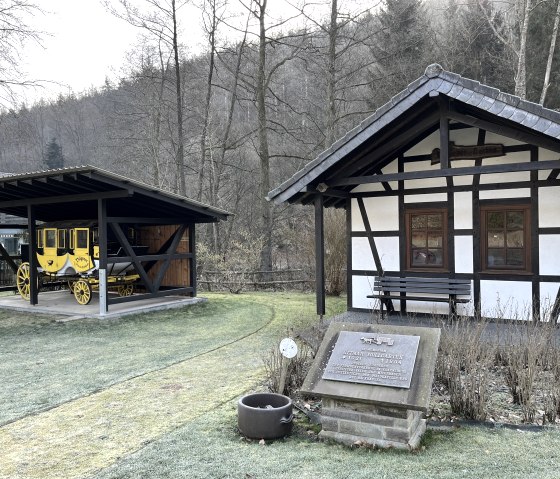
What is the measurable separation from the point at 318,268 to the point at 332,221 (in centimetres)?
615

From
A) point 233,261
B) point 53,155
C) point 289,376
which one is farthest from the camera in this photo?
point 53,155

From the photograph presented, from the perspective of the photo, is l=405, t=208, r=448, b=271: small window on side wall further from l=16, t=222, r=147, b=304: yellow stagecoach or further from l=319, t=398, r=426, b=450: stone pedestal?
l=16, t=222, r=147, b=304: yellow stagecoach

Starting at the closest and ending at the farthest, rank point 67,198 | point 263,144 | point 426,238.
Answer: point 426,238 → point 67,198 → point 263,144

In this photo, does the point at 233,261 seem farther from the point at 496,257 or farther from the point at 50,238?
the point at 496,257

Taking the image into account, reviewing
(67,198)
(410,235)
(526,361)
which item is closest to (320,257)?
(410,235)

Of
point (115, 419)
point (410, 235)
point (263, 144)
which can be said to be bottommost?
point (115, 419)

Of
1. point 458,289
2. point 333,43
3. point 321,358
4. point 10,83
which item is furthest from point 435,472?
point 333,43

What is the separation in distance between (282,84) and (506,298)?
18.2m

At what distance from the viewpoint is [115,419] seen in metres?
5.18

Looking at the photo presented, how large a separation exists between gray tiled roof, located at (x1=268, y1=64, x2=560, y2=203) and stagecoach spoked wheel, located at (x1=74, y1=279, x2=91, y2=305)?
20.2 ft

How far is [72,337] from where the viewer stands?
954 centimetres

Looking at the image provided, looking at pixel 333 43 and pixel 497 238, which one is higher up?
pixel 333 43

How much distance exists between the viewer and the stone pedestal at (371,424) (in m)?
4.32

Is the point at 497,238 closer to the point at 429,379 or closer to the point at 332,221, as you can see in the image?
the point at 429,379
